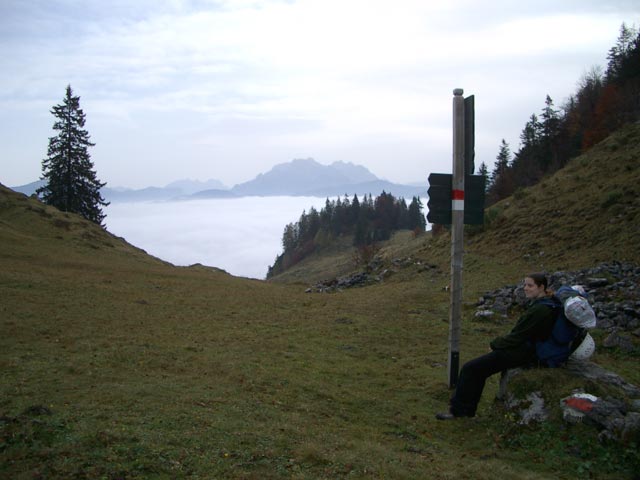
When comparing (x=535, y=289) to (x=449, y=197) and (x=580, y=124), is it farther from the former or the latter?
(x=580, y=124)

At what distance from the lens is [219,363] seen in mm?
10883

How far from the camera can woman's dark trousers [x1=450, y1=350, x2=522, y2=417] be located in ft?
25.4

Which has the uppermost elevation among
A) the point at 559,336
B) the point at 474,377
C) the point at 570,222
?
the point at 570,222

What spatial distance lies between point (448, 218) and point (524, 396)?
324 cm

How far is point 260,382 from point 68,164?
52.9 m

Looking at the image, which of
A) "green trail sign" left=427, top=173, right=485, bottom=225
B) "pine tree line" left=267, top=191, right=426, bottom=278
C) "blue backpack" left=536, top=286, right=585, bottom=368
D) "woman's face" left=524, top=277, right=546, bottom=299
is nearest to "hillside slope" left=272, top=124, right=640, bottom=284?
"green trail sign" left=427, top=173, right=485, bottom=225

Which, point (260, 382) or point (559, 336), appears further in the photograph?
point (260, 382)

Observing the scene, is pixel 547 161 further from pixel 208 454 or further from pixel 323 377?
pixel 208 454

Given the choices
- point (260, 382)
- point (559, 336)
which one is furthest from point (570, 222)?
point (260, 382)

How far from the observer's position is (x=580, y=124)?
59.2m

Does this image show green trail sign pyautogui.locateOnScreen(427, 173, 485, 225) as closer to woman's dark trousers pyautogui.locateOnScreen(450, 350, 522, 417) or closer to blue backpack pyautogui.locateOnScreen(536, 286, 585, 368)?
blue backpack pyautogui.locateOnScreen(536, 286, 585, 368)

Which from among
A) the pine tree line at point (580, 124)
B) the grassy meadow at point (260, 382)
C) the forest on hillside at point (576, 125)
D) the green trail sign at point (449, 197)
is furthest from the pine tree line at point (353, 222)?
the green trail sign at point (449, 197)

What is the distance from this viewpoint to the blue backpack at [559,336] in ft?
24.0

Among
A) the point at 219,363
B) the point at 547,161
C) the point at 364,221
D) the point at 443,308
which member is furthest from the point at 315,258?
the point at 219,363
